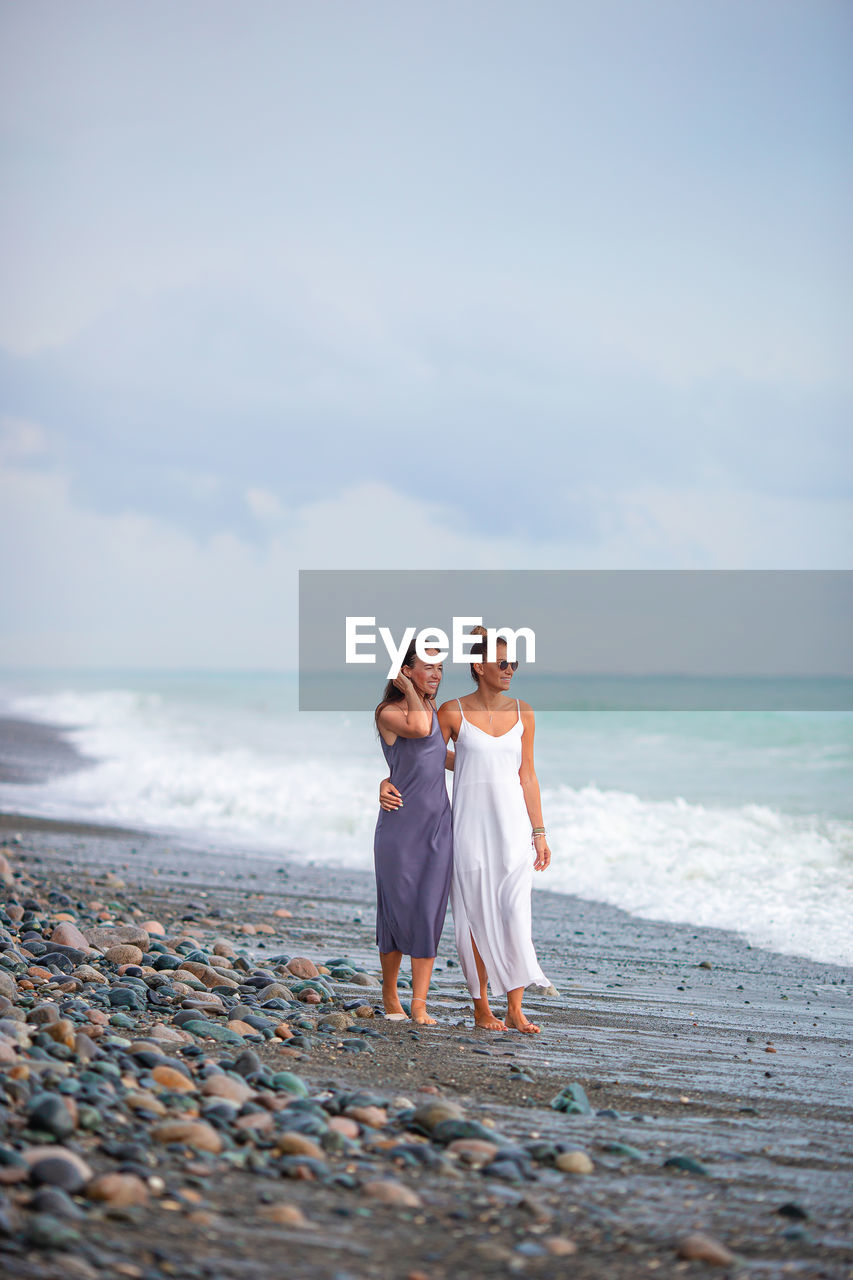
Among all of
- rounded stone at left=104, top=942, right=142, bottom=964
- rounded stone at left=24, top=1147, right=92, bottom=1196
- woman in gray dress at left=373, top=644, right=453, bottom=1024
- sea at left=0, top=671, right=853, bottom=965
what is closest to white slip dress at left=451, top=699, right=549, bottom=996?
woman in gray dress at left=373, top=644, right=453, bottom=1024

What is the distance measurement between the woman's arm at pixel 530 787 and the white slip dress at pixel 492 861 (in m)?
0.06

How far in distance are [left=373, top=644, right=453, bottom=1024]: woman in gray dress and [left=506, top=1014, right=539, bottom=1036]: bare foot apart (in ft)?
1.38

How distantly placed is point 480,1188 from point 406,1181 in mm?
223

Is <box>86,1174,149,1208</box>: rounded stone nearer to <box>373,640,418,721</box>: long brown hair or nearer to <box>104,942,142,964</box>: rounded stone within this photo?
<box>373,640,418,721</box>: long brown hair

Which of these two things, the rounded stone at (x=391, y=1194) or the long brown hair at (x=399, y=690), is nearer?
the rounded stone at (x=391, y=1194)

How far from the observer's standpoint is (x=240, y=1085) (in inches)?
162

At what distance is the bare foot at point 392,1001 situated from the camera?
19.5 feet

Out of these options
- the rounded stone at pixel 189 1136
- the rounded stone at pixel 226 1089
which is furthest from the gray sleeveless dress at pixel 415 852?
the rounded stone at pixel 189 1136

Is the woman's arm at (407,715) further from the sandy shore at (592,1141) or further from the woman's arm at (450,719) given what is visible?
the sandy shore at (592,1141)

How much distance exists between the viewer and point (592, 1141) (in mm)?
3975

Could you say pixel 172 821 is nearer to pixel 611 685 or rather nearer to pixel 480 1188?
pixel 480 1188

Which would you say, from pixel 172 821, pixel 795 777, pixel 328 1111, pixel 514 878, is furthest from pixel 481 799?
pixel 795 777

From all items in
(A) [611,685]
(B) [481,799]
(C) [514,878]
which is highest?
(A) [611,685]

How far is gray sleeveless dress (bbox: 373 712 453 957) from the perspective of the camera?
19.5 ft
